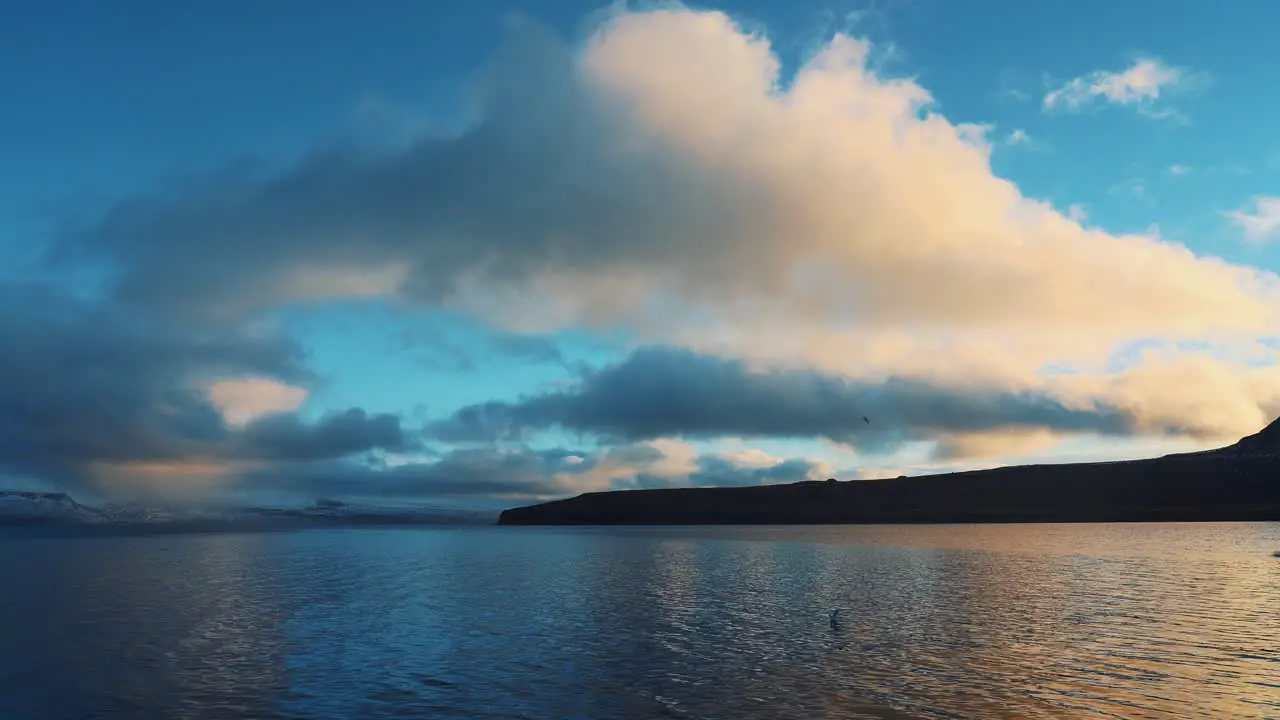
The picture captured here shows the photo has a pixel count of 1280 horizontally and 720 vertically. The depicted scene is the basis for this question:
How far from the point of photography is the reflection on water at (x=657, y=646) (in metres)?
30.0

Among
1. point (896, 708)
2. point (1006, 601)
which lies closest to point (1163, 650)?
point (896, 708)

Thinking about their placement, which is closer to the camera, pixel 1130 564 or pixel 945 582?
pixel 945 582

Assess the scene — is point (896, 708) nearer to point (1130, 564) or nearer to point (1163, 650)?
point (1163, 650)

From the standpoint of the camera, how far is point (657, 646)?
4188cm

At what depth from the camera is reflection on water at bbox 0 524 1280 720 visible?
98.3 feet

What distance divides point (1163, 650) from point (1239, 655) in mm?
2741

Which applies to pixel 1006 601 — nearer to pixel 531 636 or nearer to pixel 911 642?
pixel 911 642

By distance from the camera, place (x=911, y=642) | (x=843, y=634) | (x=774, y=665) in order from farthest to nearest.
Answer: (x=843, y=634) < (x=911, y=642) < (x=774, y=665)

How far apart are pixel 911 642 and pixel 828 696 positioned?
43.8 feet

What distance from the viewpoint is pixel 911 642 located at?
1654 inches

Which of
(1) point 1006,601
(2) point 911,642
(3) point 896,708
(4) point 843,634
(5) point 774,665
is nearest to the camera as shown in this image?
(3) point 896,708

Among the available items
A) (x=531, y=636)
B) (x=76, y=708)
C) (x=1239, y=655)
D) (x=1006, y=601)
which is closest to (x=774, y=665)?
A: (x=531, y=636)

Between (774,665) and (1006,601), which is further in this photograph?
(1006,601)

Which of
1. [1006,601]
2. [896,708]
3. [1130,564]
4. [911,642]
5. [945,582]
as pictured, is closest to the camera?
[896,708]
